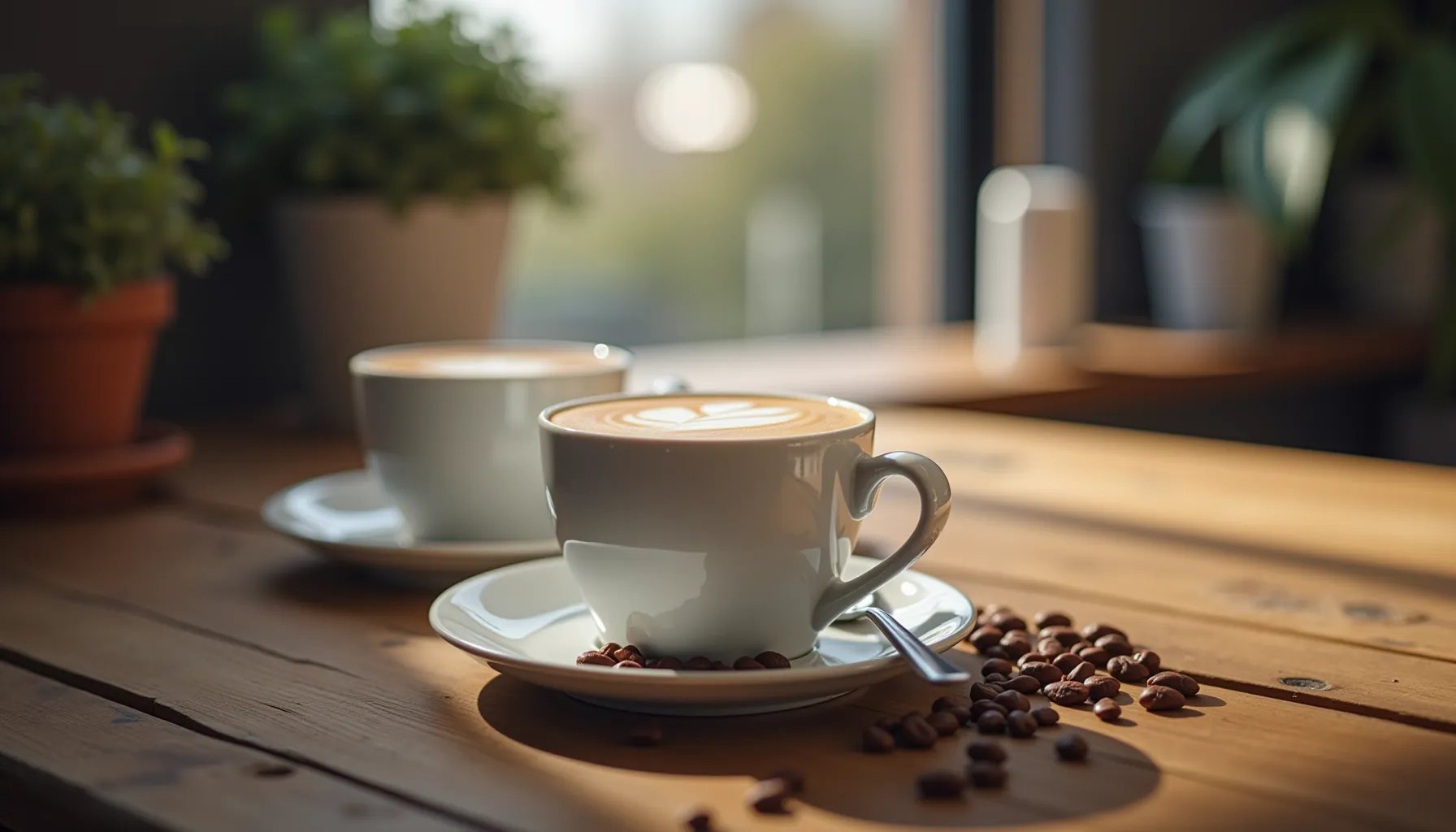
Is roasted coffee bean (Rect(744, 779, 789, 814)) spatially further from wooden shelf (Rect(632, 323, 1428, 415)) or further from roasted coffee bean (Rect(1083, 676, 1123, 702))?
wooden shelf (Rect(632, 323, 1428, 415))

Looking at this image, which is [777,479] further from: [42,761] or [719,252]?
[719,252]

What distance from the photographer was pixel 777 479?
59 centimetres

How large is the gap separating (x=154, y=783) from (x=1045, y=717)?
1.13 ft

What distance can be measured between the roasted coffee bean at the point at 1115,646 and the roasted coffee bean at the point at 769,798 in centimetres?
24

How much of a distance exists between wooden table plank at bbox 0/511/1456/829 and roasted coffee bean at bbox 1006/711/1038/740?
15mm

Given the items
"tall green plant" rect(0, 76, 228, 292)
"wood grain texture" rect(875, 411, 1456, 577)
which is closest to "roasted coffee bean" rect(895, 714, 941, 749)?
"wood grain texture" rect(875, 411, 1456, 577)

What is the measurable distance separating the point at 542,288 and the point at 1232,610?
350cm

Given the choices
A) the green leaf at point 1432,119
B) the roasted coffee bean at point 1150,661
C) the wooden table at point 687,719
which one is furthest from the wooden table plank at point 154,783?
the green leaf at point 1432,119

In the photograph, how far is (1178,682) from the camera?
0.62 m

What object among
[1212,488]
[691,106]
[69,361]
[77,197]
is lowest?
[1212,488]

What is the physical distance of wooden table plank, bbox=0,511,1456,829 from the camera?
50 centimetres

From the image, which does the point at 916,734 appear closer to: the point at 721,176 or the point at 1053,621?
the point at 1053,621

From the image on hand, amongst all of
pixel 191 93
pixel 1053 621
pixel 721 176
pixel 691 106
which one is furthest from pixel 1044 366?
pixel 721 176

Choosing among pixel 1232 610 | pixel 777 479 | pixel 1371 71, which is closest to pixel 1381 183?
pixel 1371 71
